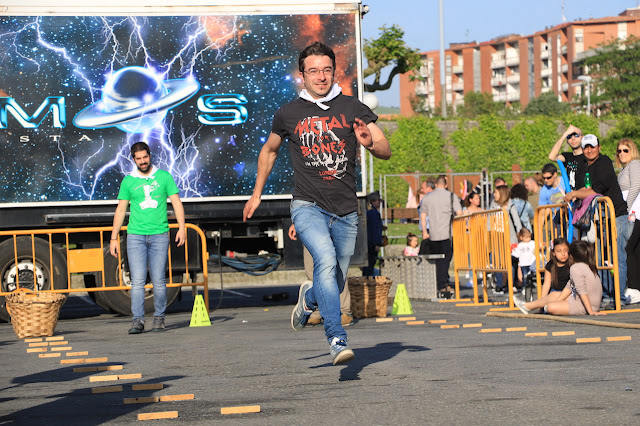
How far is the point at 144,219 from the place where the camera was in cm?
1095

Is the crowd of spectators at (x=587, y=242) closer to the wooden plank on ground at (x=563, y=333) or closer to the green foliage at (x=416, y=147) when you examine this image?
the wooden plank on ground at (x=563, y=333)

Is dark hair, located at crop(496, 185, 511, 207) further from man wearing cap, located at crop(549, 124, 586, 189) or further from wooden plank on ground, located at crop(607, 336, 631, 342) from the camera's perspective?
wooden plank on ground, located at crop(607, 336, 631, 342)

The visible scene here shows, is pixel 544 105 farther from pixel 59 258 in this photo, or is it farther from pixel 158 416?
pixel 158 416

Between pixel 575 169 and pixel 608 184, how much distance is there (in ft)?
2.74

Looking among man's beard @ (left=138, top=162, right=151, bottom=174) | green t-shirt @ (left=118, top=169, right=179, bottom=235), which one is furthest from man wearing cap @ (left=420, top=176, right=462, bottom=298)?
man's beard @ (left=138, top=162, right=151, bottom=174)

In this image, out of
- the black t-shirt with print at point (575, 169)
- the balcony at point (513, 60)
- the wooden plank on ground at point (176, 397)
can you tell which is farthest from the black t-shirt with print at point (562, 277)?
the balcony at point (513, 60)

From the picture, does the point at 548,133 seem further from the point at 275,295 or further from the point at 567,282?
the point at 567,282

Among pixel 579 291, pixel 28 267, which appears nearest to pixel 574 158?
pixel 579 291

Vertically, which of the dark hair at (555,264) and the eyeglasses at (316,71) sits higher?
the eyeglasses at (316,71)

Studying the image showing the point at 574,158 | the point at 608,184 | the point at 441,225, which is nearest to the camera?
the point at 608,184

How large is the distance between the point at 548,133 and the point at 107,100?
80.1 ft

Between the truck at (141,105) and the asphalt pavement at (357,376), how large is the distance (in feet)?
8.89

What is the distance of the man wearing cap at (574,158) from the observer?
12.5m

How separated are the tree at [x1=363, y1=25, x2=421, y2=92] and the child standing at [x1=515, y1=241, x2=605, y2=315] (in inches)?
616
